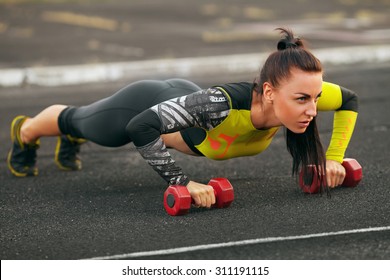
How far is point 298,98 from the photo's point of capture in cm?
489

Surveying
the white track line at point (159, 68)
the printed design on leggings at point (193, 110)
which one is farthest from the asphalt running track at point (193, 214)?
the white track line at point (159, 68)

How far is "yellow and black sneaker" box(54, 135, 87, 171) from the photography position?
6.64 meters

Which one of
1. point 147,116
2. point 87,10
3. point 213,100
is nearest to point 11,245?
point 147,116

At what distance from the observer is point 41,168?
6.89 meters

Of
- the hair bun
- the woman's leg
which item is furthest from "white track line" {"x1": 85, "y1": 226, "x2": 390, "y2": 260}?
the woman's leg

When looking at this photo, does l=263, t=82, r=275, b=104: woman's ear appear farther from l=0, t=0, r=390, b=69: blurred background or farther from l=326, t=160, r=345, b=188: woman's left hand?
l=0, t=0, r=390, b=69: blurred background

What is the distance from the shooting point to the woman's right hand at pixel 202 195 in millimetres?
5035

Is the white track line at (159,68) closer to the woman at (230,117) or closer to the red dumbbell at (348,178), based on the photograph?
the woman at (230,117)

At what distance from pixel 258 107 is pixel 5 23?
13009 mm

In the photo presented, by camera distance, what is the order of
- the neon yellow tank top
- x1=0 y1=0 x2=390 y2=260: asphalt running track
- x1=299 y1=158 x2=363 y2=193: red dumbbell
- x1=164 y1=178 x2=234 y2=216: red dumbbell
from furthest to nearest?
1. x1=299 y1=158 x2=363 y2=193: red dumbbell
2. the neon yellow tank top
3. x1=164 y1=178 x2=234 y2=216: red dumbbell
4. x1=0 y1=0 x2=390 y2=260: asphalt running track

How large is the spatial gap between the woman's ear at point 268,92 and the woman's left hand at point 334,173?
2.34ft

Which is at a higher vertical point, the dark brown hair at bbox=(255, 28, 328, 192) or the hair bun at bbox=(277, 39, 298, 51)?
the hair bun at bbox=(277, 39, 298, 51)

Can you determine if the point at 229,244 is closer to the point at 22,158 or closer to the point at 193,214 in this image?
the point at 193,214

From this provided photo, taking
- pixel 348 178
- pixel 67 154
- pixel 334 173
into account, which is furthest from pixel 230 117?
pixel 67 154
